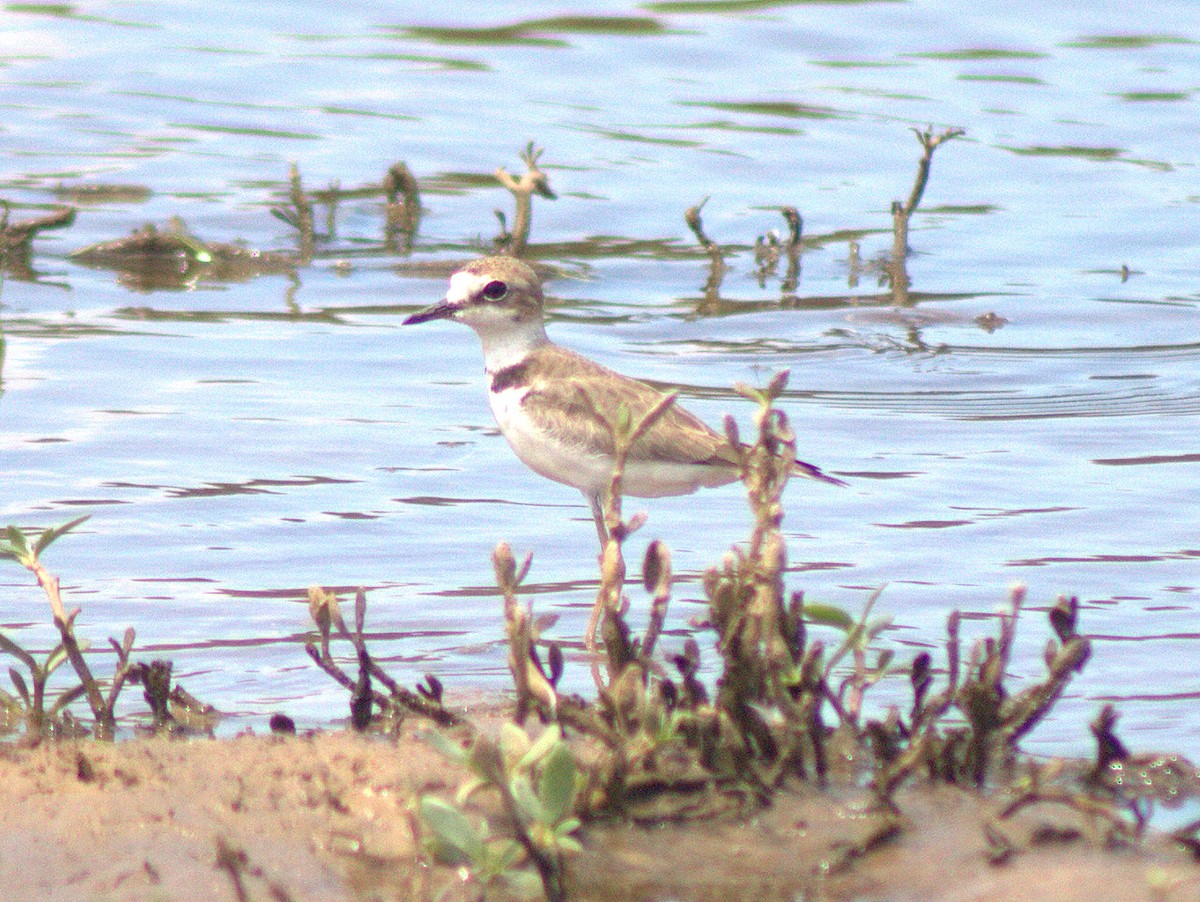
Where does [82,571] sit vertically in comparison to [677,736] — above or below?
below

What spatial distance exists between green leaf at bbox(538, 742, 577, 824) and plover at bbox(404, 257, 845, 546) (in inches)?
85.3

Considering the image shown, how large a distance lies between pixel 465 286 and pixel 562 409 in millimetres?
677

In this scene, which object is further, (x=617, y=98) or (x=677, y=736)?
(x=617, y=98)

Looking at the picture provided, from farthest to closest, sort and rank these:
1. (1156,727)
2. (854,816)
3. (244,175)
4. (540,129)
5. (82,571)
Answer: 1. (540,129)
2. (244,175)
3. (82,571)
4. (1156,727)
5. (854,816)

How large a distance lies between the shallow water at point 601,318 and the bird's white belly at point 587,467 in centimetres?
30

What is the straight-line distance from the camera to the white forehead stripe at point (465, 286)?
6020mm

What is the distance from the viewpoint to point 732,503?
6684 millimetres

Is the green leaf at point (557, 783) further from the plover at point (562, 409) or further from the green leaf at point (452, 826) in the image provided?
the plover at point (562, 409)

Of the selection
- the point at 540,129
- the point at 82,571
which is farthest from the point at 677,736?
the point at 540,129

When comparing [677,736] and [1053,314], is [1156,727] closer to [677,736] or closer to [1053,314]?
[677,736]

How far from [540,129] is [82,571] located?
8071mm

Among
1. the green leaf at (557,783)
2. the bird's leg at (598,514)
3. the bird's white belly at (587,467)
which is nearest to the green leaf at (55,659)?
the green leaf at (557,783)

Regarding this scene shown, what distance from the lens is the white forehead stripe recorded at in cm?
A: 602

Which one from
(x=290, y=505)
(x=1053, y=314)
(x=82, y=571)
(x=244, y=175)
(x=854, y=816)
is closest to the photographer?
(x=854, y=816)
